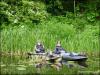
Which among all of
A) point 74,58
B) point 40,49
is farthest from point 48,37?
point 74,58

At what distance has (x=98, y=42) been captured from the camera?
1139 inches

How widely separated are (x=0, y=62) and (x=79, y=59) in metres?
4.17

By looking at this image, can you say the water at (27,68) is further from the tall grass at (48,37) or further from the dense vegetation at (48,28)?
the tall grass at (48,37)

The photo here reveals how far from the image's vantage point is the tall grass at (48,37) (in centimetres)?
2799

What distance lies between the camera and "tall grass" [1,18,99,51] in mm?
27987

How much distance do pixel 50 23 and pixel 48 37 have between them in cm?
336

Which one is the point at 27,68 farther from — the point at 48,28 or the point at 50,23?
the point at 50,23

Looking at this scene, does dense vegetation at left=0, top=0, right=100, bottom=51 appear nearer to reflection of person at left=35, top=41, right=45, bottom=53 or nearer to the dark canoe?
reflection of person at left=35, top=41, right=45, bottom=53

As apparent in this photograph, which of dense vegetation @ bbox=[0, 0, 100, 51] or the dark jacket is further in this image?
dense vegetation @ bbox=[0, 0, 100, 51]

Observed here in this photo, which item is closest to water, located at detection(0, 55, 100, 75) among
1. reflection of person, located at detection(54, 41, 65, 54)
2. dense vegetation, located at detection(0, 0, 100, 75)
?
dense vegetation, located at detection(0, 0, 100, 75)

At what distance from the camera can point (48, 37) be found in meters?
28.9

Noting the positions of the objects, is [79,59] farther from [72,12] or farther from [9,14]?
[72,12]

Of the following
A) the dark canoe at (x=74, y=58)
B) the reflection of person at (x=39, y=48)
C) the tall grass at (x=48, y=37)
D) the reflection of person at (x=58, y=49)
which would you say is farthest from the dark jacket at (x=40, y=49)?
the dark canoe at (x=74, y=58)

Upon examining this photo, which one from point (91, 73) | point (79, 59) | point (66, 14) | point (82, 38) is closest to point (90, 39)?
point (82, 38)
